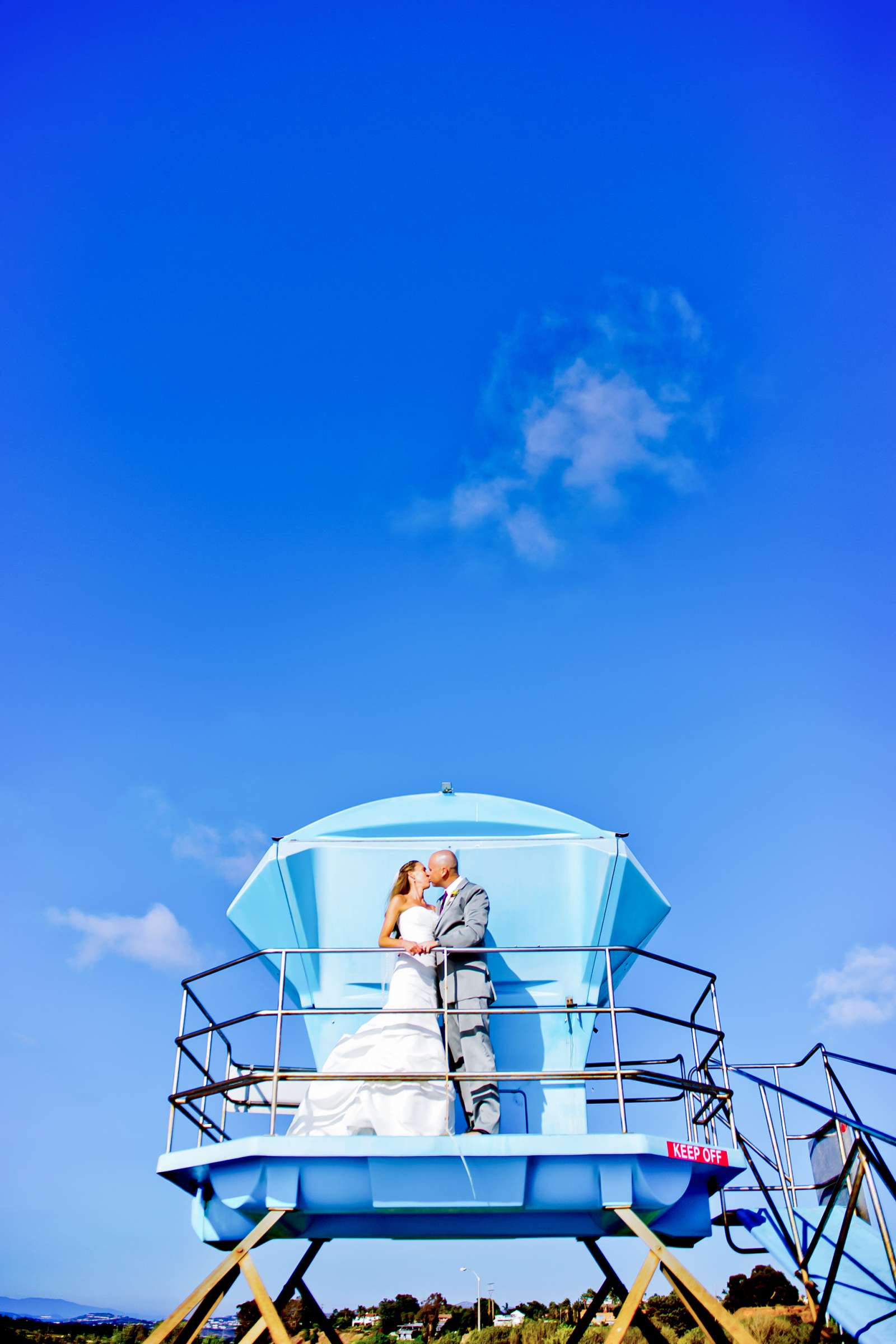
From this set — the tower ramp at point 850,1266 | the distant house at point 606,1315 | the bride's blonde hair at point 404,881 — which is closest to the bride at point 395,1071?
the bride's blonde hair at point 404,881

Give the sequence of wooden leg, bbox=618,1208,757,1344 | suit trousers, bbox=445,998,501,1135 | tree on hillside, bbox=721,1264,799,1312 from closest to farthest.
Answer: wooden leg, bbox=618,1208,757,1344 < suit trousers, bbox=445,998,501,1135 < tree on hillside, bbox=721,1264,799,1312

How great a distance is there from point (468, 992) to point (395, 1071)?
1035mm

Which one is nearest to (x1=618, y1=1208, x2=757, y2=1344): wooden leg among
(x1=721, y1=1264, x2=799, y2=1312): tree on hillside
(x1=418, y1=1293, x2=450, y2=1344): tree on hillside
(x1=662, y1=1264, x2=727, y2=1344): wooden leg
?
(x1=662, y1=1264, x2=727, y2=1344): wooden leg

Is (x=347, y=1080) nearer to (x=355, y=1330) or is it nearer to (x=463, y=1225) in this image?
(x=463, y=1225)

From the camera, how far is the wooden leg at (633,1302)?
6.16 m

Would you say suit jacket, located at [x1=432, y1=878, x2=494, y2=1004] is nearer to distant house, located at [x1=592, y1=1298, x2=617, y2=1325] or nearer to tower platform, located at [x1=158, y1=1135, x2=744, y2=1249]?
tower platform, located at [x1=158, y1=1135, x2=744, y2=1249]

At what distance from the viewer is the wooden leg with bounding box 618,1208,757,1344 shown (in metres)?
5.86

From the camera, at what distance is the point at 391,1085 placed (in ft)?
23.8

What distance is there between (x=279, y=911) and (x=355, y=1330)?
34.9ft

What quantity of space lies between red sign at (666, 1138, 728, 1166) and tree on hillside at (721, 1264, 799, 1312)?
8.26 meters

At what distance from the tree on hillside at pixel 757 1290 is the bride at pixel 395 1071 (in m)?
9.38

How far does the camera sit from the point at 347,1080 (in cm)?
735

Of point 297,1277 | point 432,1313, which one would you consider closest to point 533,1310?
point 432,1313

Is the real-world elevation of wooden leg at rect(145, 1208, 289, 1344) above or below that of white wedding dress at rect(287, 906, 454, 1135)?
below
